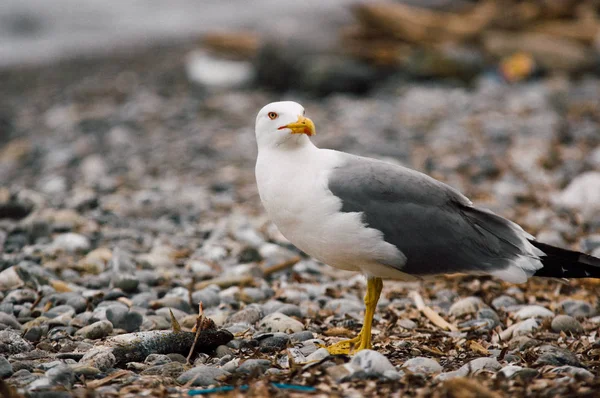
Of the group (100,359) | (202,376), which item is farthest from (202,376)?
(100,359)

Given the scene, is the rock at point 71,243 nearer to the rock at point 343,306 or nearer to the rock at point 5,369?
the rock at point 343,306

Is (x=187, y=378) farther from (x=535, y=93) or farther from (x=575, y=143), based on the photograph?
(x=535, y=93)

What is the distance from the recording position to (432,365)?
11.2ft

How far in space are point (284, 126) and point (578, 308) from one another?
83.5 inches

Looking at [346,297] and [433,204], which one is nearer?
[433,204]

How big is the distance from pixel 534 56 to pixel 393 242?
926 cm

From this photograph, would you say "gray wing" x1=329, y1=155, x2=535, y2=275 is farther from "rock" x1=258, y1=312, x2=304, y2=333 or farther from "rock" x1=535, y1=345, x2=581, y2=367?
"rock" x1=258, y1=312, x2=304, y2=333

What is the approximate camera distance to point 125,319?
4117 millimetres

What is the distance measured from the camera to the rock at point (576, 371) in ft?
10.2

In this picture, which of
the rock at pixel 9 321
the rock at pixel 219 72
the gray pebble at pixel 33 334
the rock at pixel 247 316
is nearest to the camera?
the gray pebble at pixel 33 334

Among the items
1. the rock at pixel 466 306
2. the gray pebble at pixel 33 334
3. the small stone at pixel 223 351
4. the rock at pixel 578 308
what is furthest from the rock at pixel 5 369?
the rock at pixel 578 308

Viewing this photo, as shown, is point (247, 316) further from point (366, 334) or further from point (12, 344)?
point (12, 344)

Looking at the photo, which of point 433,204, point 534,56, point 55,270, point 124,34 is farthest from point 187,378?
point 124,34

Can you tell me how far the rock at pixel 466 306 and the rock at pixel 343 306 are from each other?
1.84 ft
